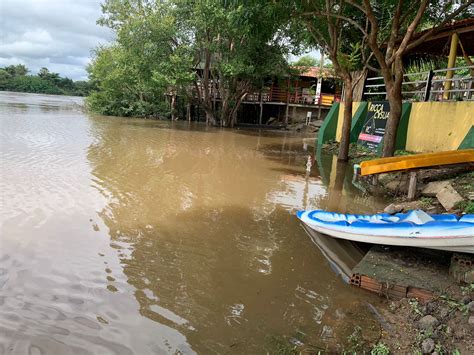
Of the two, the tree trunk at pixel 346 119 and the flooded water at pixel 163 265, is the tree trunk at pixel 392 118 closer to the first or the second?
the flooded water at pixel 163 265

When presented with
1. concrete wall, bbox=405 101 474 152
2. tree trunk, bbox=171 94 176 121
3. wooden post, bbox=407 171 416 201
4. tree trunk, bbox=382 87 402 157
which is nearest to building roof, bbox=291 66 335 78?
tree trunk, bbox=171 94 176 121

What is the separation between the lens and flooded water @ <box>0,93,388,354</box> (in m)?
3.25

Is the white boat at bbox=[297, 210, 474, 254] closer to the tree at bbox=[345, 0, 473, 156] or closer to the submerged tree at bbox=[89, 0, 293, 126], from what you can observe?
the tree at bbox=[345, 0, 473, 156]

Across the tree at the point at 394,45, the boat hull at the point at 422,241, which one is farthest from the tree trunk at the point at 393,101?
the boat hull at the point at 422,241

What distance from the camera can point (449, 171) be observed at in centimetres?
771

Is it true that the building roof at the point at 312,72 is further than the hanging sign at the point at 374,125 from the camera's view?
Yes

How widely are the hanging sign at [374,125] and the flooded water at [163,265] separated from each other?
4.69m

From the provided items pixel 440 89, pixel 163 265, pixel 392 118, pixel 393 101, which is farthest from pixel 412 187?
pixel 440 89

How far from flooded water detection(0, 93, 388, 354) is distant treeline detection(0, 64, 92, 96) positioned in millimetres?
77283

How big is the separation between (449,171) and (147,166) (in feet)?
23.8

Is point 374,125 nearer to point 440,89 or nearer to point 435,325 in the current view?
point 440,89

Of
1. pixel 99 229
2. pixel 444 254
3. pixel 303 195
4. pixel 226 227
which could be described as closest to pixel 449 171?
pixel 303 195

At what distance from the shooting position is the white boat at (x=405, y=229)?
3.74 metres

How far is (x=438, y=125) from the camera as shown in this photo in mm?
10977
